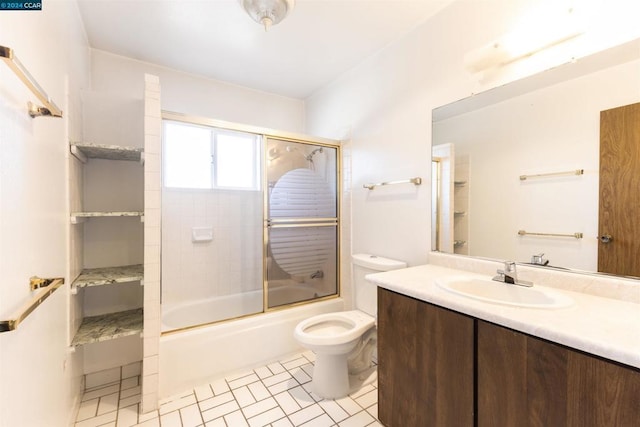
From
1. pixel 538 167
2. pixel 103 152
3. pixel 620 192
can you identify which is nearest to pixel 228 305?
pixel 103 152

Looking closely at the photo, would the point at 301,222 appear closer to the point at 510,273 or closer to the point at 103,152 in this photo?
the point at 103,152

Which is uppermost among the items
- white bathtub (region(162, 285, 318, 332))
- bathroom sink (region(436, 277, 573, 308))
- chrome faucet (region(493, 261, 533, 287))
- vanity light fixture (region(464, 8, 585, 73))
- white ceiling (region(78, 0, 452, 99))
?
white ceiling (region(78, 0, 452, 99))

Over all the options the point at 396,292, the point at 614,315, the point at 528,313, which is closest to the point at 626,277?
the point at 614,315

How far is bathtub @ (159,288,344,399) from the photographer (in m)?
1.80

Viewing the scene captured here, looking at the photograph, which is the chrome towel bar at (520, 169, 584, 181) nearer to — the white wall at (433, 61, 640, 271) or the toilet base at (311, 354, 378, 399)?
the white wall at (433, 61, 640, 271)

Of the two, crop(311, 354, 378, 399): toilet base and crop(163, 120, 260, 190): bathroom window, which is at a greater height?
crop(163, 120, 260, 190): bathroom window

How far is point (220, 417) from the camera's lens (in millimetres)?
1595

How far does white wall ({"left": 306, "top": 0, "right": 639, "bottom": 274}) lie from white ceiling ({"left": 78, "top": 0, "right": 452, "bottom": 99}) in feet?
0.50

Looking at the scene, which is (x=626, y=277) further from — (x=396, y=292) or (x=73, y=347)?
(x=73, y=347)

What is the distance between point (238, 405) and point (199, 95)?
→ 99.8 inches

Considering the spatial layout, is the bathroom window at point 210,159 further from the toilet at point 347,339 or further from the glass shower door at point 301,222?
the toilet at point 347,339

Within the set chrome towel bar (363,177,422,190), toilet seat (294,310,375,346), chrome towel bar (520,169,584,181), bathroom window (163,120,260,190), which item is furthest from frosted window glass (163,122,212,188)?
chrome towel bar (520,169,584,181)

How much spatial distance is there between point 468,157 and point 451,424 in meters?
1.39

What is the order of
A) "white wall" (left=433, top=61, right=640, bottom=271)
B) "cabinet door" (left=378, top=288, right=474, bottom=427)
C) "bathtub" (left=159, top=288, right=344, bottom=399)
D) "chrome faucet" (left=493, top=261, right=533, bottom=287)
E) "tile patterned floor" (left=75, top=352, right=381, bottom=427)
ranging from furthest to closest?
1. "bathtub" (left=159, top=288, right=344, bottom=399)
2. "tile patterned floor" (left=75, top=352, right=381, bottom=427)
3. "chrome faucet" (left=493, top=261, right=533, bottom=287)
4. "white wall" (left=433, top=61, right=640, bottom=271)
5. "cabinet door" (left=378, top=288, right=474, bottom=427)
